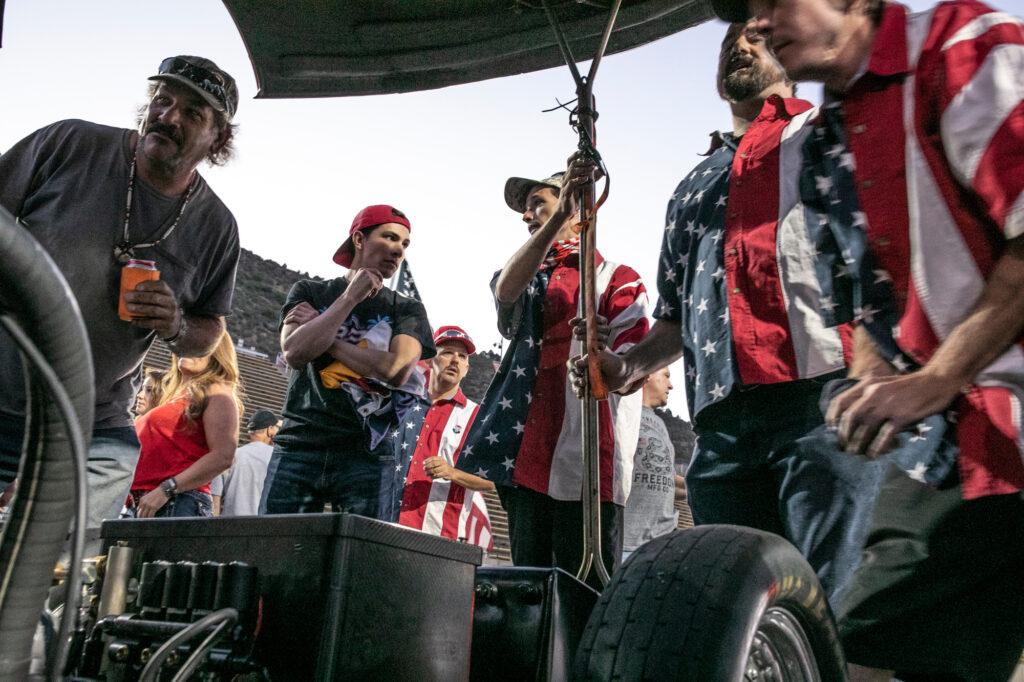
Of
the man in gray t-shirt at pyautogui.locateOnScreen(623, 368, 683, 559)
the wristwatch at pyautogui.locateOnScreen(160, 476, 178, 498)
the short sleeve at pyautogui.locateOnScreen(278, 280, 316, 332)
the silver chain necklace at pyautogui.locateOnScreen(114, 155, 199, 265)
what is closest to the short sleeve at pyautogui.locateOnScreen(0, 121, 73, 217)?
the silver chain necklace at pyautogui.locateOnScreen(114, 155, 199, 265)

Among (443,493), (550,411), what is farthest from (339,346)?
(443,493)

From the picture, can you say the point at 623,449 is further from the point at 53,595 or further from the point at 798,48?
Answer: the point at 53,595

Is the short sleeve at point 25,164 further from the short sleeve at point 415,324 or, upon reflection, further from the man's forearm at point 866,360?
the man's forearm at point 866,360

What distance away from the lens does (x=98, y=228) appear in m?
2.90

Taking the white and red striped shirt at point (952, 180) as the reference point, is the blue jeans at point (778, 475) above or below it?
below

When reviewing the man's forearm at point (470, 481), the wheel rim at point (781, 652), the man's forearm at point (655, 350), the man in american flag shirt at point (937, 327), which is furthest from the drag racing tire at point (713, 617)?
the man's forearm at point (470, 481)

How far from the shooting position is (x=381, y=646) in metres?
1.34

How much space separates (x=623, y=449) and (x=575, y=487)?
353mm

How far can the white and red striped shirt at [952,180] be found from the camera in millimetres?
1429

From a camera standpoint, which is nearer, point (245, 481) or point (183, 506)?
point (183, 506)

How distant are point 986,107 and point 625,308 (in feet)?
7.06

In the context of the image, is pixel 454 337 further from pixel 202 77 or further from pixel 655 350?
pixel 655 350

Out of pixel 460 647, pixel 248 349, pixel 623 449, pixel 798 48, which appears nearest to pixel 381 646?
pixel 460 647

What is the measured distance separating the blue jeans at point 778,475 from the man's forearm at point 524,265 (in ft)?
3.98
